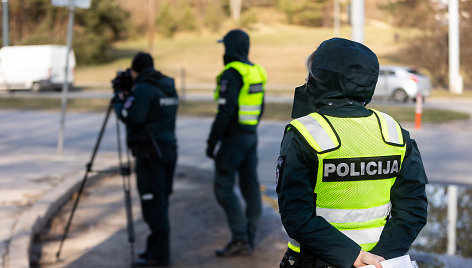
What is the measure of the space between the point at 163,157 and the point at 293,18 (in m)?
75.4

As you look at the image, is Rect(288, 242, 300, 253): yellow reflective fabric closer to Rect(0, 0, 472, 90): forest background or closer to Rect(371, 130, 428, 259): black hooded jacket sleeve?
Rect(371, 130, 428, 259): black hooded jacket sleeve

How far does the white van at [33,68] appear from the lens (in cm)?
2180

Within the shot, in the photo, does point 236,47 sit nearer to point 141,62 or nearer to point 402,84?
point 141,62

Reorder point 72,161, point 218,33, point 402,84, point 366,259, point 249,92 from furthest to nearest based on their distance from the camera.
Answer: point 218,33 < point 402,84 < point 72,161 < point 249,92 < point 366,259

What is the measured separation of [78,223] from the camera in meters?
6.61

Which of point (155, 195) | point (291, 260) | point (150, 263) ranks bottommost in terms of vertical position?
point (150, 263)

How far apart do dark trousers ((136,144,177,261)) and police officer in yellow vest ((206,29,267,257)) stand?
421 millimetres

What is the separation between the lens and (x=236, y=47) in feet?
18.0

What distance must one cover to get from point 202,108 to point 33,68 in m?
10.3

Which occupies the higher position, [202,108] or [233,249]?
[202,108]

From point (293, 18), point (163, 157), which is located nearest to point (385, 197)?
point (163, 157)

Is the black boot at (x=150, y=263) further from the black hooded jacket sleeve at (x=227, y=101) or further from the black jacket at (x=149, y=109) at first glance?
the black hooded jacket sleeve at (x=227, y=101)

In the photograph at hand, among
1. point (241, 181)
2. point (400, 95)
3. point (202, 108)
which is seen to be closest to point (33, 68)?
point (202, 108)

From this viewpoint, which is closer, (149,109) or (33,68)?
(149,109)
